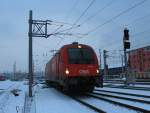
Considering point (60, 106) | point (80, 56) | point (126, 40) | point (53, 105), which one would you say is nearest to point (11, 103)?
point (53, 105)

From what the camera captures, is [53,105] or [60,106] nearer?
[60,106]

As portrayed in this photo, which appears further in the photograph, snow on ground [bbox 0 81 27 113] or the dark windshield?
the dark windshield

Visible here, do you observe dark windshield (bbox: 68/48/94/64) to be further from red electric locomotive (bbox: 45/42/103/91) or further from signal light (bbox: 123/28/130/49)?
signal light (bbox: 123/28/130/49)

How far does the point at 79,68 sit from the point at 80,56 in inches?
40.2

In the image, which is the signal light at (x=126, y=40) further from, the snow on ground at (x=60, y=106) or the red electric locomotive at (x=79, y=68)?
the snow on ground at (x=60, y=106)

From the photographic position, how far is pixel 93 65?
20.2 m

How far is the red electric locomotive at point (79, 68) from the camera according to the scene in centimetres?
1936

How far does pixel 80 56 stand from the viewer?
66.9 ft

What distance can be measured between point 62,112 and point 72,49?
7807 mm

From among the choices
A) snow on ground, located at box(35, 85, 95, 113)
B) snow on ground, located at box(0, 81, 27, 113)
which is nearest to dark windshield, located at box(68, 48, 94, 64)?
snow on ground, located at box(35, 85, 95, 113)

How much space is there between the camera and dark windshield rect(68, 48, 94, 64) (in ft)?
66.1

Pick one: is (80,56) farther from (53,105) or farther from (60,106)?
(60,106)

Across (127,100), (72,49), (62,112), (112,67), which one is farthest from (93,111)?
(112,67)

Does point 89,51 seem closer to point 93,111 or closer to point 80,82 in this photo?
point 80,82
